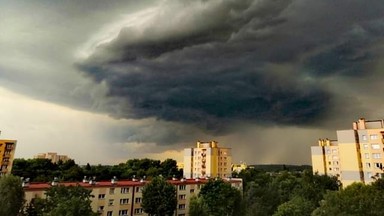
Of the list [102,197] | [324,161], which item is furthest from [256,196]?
[324,161]

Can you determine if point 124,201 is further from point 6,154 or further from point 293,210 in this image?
point 6,154

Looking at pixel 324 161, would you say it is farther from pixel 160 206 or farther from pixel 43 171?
pixel 43 171

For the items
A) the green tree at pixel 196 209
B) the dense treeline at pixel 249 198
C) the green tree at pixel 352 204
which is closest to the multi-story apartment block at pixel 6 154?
the dense treeline at pixel 249 198

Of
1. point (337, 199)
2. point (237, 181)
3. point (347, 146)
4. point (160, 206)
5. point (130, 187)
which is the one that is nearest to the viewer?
point (337, 199)

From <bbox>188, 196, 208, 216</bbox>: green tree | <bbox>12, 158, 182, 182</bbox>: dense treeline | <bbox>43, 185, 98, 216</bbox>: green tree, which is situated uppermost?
<bbox>12, 158, 182, 182</bbox>: dense treeline

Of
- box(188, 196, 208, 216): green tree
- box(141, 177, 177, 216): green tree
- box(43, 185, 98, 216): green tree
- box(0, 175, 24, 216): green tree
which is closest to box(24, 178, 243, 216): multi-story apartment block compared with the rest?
box(141, 177, 177, 216): green tree

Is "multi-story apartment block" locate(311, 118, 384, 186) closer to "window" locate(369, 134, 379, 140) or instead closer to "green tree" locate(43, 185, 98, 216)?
"window" locate(369, 134, 379, 140)
